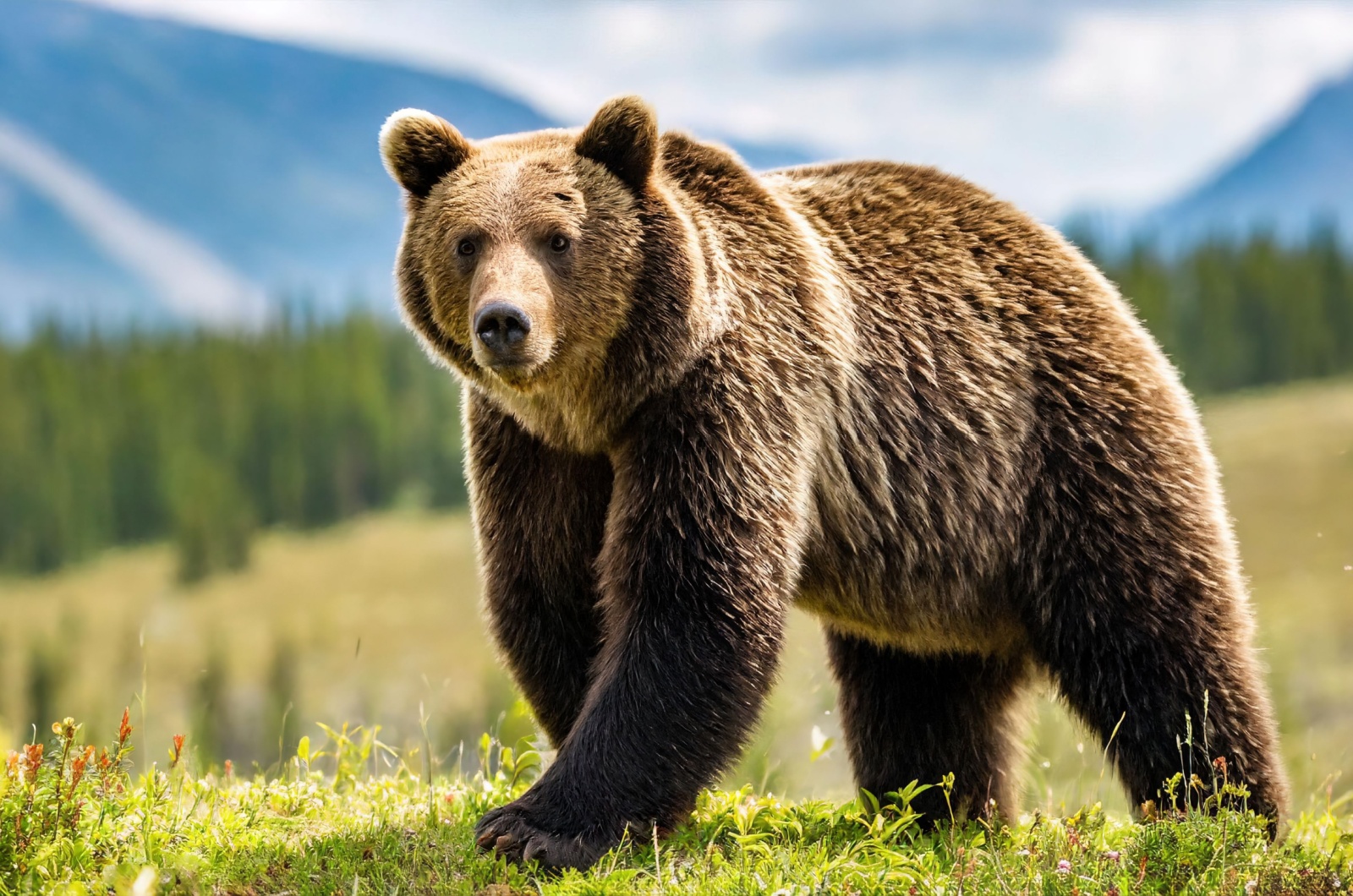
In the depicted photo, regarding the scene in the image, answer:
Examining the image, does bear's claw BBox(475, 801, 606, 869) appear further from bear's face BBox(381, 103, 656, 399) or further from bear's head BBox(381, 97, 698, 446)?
bear's face BBox(381, 103, 656, 399)

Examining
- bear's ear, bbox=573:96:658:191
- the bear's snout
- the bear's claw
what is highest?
bear's ear, bbox=573:96:658:191

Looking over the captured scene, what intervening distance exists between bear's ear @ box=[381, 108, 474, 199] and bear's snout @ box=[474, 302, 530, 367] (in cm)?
94

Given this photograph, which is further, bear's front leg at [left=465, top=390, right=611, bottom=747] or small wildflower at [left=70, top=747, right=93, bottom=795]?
bear's front leg at [left=465, top=390, right=611, bottom=747]

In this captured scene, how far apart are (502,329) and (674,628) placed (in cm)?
121

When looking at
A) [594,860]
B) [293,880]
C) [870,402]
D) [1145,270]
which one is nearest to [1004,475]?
[870,402]

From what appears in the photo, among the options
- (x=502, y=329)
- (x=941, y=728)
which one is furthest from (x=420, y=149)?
(x=941, y=728)

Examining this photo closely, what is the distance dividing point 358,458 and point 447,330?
359 feet

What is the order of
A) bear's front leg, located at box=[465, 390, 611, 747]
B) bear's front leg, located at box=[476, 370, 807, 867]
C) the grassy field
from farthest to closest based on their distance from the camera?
the grassy field
bear's front leg, located at box=[465, 390, 611, 747]
bear's front leg, located at box=[476, 370, 807, 867]

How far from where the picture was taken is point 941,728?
6.23m

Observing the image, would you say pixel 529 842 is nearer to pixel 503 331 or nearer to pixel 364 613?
pixel 503 331

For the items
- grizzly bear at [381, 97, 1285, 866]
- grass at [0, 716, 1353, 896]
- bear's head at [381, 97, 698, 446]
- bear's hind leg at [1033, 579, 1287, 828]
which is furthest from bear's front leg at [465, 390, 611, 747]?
bear's hind leg at [1033, 579, 1287, 828]

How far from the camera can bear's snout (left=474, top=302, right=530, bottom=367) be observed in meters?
4.56

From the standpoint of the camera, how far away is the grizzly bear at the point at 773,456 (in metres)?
4.69

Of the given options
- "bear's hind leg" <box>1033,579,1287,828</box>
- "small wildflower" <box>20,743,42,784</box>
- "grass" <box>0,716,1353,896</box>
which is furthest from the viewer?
"bear's hind leg" <box>1033,579,1287,828</box>
